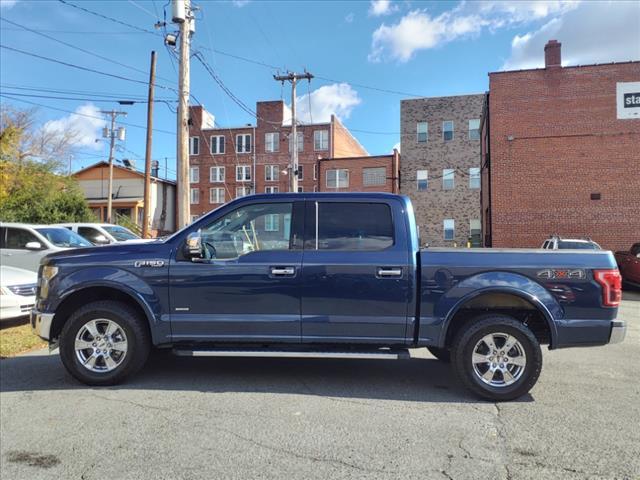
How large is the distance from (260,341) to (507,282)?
250 cm

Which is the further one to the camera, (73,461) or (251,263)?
(251,263)

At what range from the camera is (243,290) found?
5.07 m

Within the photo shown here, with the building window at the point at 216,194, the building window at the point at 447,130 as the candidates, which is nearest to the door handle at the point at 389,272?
the building window at the point at 447,130

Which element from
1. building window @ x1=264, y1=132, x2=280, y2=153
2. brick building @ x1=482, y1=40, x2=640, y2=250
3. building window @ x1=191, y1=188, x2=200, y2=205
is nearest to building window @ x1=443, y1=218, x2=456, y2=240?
brick building @ x1=482, y1=40, x2=640, y2=250

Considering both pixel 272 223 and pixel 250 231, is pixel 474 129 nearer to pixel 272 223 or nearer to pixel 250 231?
pixel 272 223

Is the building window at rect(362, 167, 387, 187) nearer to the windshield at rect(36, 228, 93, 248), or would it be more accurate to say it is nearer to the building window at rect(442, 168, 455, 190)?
the building window at rect(442, 168, 455, 190)

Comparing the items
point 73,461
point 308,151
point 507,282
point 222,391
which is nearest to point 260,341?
point 222,391

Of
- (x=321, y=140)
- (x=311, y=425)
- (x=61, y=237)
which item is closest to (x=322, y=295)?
(x=311, y=425)

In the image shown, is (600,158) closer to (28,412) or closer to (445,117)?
(445,117)

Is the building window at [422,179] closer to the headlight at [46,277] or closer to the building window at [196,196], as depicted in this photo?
the building window at [196,196]

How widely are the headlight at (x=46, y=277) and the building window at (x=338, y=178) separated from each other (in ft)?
128

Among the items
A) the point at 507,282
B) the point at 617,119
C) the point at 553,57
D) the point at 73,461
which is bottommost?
the point at 73,461

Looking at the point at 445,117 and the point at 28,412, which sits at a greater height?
the point at 445,117

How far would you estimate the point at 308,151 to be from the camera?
5122 centimetres
